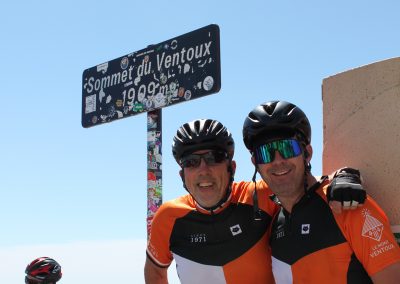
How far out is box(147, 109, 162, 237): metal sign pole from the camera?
10.9 metres

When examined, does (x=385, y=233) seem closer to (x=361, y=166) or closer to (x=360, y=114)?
(x=361, y=166)

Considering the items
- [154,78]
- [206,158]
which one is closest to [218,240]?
[206,158]

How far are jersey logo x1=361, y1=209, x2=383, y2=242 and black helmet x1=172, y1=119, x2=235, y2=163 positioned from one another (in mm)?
1422

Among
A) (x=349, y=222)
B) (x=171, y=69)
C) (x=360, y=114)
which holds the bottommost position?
(x=349, y=222)

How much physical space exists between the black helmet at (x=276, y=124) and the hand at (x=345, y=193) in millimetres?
428

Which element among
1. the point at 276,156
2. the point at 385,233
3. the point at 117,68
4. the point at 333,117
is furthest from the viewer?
the point at 117,68

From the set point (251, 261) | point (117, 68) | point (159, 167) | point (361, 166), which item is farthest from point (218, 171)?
point (117, 68)

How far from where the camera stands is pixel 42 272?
22.5 ft

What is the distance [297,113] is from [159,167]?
812 cm

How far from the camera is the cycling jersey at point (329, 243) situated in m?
2.84

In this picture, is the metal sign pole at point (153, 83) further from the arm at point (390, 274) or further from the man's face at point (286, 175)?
the arm at point (390, 274)

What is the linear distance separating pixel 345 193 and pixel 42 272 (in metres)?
5.00

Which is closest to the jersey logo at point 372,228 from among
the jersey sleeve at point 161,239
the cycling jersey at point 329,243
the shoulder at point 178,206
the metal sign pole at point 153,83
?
the cycling jersey at point 329,243

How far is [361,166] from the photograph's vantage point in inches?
135
